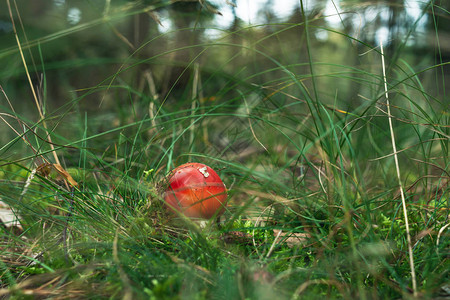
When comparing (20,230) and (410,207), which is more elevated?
(410,207)

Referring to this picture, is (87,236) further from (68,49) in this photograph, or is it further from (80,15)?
(68,49)

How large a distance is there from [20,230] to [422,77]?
3024 mm

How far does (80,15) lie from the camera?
3.17 m

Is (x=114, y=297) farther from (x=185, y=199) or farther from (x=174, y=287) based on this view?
(x=185, y=199)

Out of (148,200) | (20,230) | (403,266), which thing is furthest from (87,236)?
(403,266)

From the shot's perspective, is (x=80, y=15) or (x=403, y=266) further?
(x=80, y=15)

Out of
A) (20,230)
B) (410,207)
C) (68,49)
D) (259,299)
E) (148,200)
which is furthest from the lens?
(68,49)

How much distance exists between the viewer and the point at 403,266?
1018mm

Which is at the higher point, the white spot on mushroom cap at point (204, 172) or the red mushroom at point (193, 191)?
the white spot on mushroom cap at point (204, 172)

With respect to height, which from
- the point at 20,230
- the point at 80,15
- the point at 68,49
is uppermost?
the point at 80,15

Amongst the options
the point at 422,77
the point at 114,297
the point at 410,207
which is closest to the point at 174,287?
the point at 114,297

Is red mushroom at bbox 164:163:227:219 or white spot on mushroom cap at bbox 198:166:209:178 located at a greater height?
white spot on mushroom cap at bbox 198:166:209:178

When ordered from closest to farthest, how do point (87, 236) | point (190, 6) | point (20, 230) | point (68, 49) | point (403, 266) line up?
point (403, 266) → point (87, 236) → point (20, 230) → point (190, 6) → point (68, 49)

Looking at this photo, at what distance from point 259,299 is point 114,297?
36 cm
